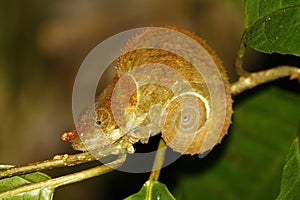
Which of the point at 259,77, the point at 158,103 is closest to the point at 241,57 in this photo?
the point at 259,77

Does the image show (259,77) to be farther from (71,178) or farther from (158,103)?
Answer: (71,178)

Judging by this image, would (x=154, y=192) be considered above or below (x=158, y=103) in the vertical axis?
below

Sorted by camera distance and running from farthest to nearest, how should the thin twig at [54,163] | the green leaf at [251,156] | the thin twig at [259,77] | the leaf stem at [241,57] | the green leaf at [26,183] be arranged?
1. the green leaf at [251,156]
2. the thin twig at [259,77]
3. the leaf stem at [241,57]
4. the green leaf at [26,183]
5. the thin twig at [54,163]

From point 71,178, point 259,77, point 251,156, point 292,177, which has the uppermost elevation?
Answer: point 71,178

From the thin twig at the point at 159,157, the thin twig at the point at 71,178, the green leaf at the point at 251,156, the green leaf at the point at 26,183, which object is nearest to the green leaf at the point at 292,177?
the thin twig at the point at 159,157

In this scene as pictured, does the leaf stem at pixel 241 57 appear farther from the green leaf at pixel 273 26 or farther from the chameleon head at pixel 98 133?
the chameleon head at pixel 98 133

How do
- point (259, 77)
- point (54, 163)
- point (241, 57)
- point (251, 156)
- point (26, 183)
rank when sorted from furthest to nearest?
point (251, 156), point (259, 77), point (241, 57), point (26, 183), point (54, 163)

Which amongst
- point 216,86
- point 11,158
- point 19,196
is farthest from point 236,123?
point 11,158
